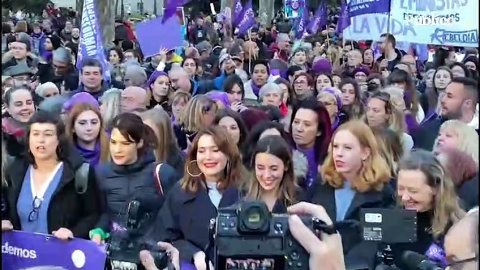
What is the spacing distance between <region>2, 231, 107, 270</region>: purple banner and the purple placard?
23.3 feet

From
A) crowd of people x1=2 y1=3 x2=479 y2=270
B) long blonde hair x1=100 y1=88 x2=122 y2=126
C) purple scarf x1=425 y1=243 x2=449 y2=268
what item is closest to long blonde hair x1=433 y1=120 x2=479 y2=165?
crowd of people x1=2 y1=3 x2=479 y2=270

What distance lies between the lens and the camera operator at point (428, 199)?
395 centimetres

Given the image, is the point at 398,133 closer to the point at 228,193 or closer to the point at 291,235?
the point at 228,193

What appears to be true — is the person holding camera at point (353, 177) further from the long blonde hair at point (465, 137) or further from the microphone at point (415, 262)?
the microphone at point (415, 262)

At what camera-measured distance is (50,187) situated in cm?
450

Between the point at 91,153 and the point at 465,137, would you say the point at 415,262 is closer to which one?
the point at 465,137

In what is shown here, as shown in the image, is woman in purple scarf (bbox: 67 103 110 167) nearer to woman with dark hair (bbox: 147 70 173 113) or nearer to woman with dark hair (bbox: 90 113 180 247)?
woman with dark hair (bbox: 90 113 180 247)

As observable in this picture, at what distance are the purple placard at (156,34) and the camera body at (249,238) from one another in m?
8.28

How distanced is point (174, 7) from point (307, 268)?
29.0 feet

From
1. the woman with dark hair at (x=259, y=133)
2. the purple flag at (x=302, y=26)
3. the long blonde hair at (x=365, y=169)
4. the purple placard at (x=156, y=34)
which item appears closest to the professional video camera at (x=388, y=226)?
the long blonde hair at (x=365, y=169)

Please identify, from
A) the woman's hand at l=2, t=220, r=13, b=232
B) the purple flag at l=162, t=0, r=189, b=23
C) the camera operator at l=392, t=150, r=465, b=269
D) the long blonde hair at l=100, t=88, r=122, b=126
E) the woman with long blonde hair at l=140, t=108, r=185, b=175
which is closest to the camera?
the camera operator at l=392, t=150, r=465, b=269

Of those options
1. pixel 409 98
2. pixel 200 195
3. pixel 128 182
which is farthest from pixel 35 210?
pixel 409 98

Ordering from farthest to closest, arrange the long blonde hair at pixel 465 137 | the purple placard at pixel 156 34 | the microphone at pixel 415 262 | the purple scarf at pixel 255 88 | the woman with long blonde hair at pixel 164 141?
the purple placard at pixel 156 34 < the purple scarf at pixel 255 88 < the woman with long blonde hair at pixel 164 141 < the long blonde hair at pixel 465 137 < the microphone at pixel 415 262

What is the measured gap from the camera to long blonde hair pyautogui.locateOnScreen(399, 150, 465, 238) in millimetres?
3958
